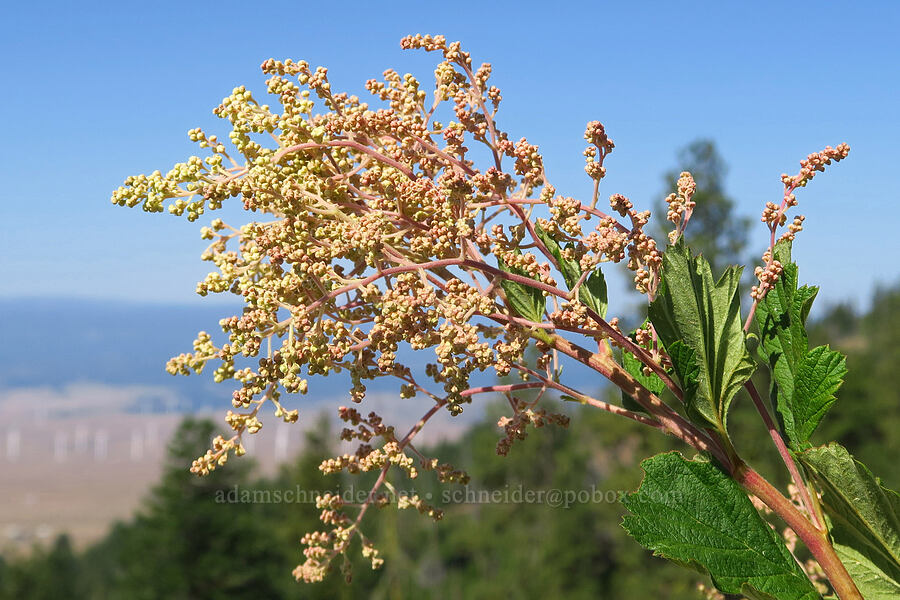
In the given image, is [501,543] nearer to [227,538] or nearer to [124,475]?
[227,538]

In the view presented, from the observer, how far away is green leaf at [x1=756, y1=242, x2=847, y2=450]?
1970 millimetres

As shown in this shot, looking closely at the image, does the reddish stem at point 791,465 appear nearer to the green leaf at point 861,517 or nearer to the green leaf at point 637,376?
the green leaf at point 861,517

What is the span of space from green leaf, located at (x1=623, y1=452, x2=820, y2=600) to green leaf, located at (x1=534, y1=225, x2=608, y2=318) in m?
0.47

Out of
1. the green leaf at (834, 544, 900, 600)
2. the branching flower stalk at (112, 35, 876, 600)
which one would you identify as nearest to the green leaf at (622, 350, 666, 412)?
the branching flower stalk at (112, 35, 876, 600)

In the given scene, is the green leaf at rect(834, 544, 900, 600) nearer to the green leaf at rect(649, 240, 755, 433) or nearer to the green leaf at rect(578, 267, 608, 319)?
the green leaf at rect(649, 240, 755, 433)

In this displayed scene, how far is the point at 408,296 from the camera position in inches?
74.4

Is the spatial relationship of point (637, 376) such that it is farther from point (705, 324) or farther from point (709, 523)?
point (709, 523)

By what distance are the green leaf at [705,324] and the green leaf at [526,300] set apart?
30cm

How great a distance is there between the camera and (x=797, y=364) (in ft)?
6.57

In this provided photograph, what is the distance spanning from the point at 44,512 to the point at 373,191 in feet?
580

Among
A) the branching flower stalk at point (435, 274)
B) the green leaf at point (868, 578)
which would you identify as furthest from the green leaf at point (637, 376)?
the green leaf at point (868, 578)

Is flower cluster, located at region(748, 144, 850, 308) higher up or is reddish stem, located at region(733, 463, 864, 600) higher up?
flower cluster, located at region(748, 144, 850, 308)

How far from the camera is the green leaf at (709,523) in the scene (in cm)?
182

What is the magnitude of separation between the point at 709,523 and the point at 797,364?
493mm
